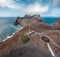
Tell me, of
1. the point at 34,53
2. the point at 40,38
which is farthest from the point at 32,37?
the point at 34,53

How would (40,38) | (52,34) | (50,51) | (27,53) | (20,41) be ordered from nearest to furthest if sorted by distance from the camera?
1. (27,53)
2. (50,51)
3. (20,41)
4. (40,38)
5. (52,34)

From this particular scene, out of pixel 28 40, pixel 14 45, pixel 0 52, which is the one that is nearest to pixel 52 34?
pixel 28 40

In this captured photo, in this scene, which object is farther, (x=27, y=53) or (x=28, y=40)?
(x=28, y=40)

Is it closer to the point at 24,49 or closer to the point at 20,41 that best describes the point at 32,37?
the point at 20,41

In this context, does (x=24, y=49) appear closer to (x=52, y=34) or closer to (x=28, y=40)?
(x=28, y=40)

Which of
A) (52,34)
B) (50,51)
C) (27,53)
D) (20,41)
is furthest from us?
(52,34)

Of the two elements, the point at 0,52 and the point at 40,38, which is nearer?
the point at 0,52

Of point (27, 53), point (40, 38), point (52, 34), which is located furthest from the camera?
point (52, 34)

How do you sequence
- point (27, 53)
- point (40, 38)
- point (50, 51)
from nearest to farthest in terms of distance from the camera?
point (27, 53) → point (50, 51) → point (40, 38)
